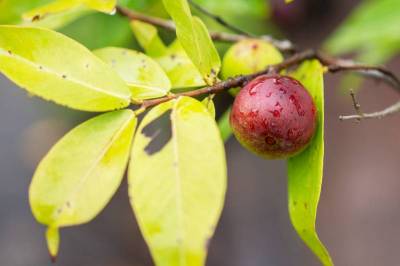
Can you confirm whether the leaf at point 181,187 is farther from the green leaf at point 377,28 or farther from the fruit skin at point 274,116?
the green leaf at point 377,28

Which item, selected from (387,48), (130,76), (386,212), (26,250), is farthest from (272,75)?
(26,250)

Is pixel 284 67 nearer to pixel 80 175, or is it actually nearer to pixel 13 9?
pixel 80 175

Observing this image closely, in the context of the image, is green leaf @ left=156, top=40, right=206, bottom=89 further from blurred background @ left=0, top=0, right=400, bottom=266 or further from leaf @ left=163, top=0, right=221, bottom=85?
blurred background @ left=0, top=0, right=400, bottom=266

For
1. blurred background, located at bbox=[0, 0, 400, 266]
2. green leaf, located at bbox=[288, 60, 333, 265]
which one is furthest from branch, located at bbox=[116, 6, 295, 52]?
blurred background, located at bbox=[0, 0, 400, 266]

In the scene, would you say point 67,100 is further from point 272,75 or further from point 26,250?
point 26,250

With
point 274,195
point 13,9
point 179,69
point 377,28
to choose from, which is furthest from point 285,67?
point 274,195

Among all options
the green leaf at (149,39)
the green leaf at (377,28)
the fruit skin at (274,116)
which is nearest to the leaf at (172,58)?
the green leaf at (149,39)
